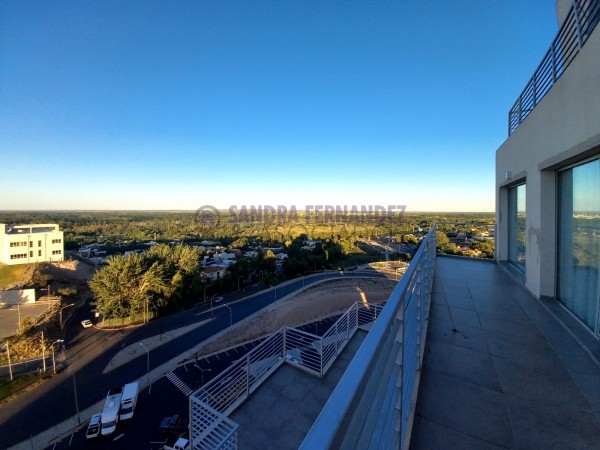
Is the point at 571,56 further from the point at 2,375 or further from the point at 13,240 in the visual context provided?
the point at 13,240

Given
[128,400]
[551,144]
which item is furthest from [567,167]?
[128,400]

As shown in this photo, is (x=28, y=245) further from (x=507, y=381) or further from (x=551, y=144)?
(x=551, y=144)

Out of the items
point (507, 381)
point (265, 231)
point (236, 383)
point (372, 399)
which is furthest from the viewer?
point (265, 231)

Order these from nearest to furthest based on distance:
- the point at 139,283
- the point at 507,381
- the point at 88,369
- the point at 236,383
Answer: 1. the point at 507,381
2. the point at 236,383
3. the point at 88,369
4. the point at 139,283

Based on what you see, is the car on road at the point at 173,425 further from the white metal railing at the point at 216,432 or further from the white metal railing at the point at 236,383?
the white metal railing at the point at 216,432

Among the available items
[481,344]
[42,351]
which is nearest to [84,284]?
[42,351]

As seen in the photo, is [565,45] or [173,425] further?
[173,425]

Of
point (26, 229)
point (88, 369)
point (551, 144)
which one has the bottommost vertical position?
point (88, 369)
